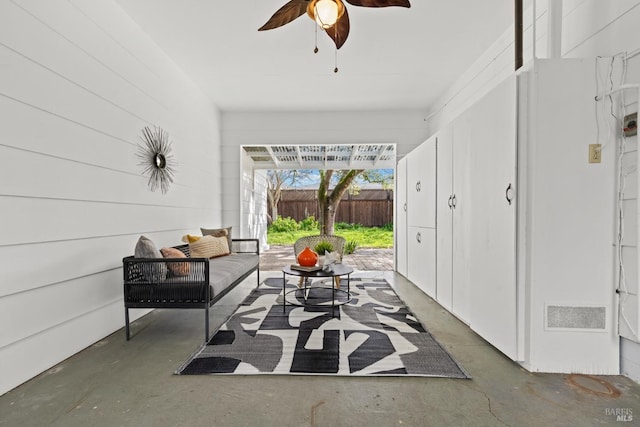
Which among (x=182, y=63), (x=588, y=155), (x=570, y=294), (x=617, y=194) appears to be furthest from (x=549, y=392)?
(x=182, y=63)

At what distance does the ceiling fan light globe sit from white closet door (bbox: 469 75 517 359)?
1250 millimetres

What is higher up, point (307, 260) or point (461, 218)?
point (461, 218)

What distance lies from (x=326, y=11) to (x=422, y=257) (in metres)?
3.12

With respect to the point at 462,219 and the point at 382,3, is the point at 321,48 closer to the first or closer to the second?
the point at 382,3

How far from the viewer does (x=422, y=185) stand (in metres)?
4.18

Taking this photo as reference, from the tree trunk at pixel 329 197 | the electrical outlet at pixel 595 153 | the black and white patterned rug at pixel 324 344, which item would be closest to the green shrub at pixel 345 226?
the tree trunk at pixel 329 197

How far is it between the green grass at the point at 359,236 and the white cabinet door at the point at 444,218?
20.1ft

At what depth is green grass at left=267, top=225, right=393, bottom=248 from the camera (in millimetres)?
10195

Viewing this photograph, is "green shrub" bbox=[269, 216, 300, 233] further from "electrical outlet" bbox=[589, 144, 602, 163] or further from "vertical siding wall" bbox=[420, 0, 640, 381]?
"electrical outlet" bbox=[589, 144, 602, 163]

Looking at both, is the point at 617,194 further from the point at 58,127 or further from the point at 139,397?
the point at 58,127

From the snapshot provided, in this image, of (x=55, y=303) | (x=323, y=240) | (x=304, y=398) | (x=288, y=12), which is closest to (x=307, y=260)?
(x=323, y=240)

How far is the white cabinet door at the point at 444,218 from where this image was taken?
3266mm

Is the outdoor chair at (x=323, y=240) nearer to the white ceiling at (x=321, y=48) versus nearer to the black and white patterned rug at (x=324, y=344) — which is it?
the black and white patterned rug at (x=324, y=344)

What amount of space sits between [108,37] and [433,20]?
9.54 ft
